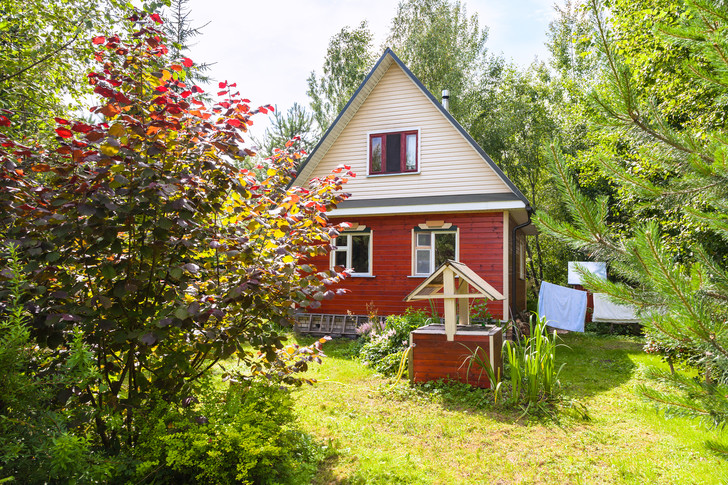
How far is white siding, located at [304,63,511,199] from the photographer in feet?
37.2

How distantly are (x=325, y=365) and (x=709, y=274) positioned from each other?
7561mm

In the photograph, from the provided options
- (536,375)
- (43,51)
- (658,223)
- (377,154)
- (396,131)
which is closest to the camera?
(658,223)

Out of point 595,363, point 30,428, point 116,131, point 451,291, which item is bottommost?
point 595,363

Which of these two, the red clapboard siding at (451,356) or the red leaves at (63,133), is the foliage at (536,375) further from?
the red leaves at (63,133)

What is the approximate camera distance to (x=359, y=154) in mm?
12469

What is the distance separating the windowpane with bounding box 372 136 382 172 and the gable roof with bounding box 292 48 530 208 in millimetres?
1088

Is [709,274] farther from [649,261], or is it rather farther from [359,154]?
[359,154]

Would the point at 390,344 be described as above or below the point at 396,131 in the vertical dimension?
below

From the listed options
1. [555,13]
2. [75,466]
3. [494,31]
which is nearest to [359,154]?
[75,466]

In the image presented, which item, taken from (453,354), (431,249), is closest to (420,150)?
(431,249)

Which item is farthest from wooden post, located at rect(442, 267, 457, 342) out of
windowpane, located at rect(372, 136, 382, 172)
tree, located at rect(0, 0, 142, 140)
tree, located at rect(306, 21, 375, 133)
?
tree, located at rect(306, 21, 375, 133)

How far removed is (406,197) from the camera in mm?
11867

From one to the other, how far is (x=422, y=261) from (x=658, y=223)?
10.2 metres

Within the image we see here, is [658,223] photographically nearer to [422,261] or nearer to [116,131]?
[116,131]
